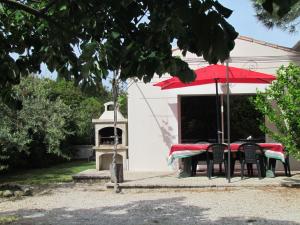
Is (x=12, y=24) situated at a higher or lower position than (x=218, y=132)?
higher

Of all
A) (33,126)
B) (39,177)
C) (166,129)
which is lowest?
(39,177)

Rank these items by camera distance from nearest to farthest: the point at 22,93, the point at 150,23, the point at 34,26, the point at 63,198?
the point at 150,23 → the point at 34,26 → the point at 63,198 → the point at 22,93

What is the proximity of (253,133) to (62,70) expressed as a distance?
34.2ft

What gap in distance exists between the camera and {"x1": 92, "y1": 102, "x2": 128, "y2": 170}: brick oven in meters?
16.2

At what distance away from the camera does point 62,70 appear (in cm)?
622

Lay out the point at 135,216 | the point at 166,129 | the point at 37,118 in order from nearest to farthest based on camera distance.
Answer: the point at 135,216 < the point at 166,129 < the point at 37,118

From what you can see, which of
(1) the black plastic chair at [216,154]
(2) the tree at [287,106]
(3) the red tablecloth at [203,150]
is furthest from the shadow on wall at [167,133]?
(2) the tree at [287,106]

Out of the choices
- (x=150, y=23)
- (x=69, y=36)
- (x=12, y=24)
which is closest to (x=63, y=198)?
(x=12, y=24)

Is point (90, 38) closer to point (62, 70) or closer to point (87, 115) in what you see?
point (62, 70)

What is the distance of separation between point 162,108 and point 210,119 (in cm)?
149

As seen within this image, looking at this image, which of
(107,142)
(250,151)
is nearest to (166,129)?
(107,142)

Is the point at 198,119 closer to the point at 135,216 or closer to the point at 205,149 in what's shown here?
the point at 205,149

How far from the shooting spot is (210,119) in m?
15.9

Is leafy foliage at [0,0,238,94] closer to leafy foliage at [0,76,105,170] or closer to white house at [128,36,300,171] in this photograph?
leafy foliage at [0,76,105,170]
